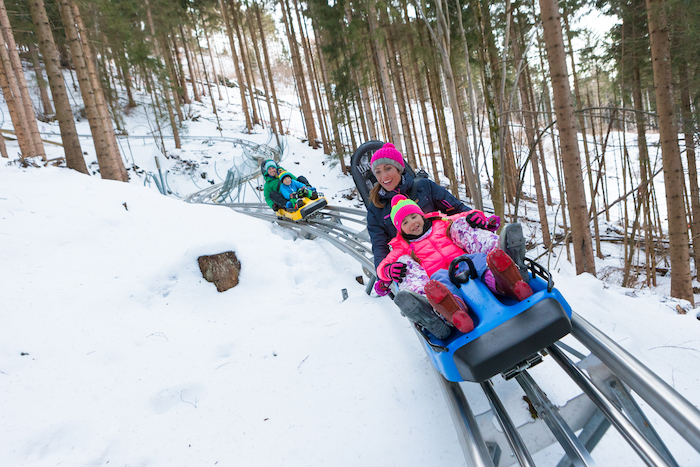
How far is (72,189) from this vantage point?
4.77 metres

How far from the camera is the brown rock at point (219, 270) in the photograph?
3848 mm

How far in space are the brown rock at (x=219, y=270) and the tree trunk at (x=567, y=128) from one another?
12.8ft

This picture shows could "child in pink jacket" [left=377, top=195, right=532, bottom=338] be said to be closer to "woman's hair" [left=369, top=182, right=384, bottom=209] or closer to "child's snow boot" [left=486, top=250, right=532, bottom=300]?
"child's snow boot" [left=486, top=250, right=532, bottom=300]

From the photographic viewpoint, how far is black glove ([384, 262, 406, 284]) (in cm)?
205

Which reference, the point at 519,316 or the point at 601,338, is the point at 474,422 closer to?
the point at 519,316

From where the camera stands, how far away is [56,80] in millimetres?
5660

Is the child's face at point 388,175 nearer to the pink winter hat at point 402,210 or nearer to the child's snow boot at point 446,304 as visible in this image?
the pink winter hat at point 402,210

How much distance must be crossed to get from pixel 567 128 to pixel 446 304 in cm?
312

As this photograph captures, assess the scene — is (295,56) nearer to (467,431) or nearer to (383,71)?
(383,71)

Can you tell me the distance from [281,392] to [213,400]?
0.45 meters

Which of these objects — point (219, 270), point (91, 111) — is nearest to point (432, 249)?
point (219, 270)

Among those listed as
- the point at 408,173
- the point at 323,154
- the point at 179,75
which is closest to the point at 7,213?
the point at 408,173

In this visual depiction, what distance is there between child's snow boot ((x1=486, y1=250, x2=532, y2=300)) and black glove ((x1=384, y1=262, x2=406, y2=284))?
57 centimetres

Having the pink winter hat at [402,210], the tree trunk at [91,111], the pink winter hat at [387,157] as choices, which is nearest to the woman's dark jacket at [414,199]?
the pink winter hat at [387,157]
